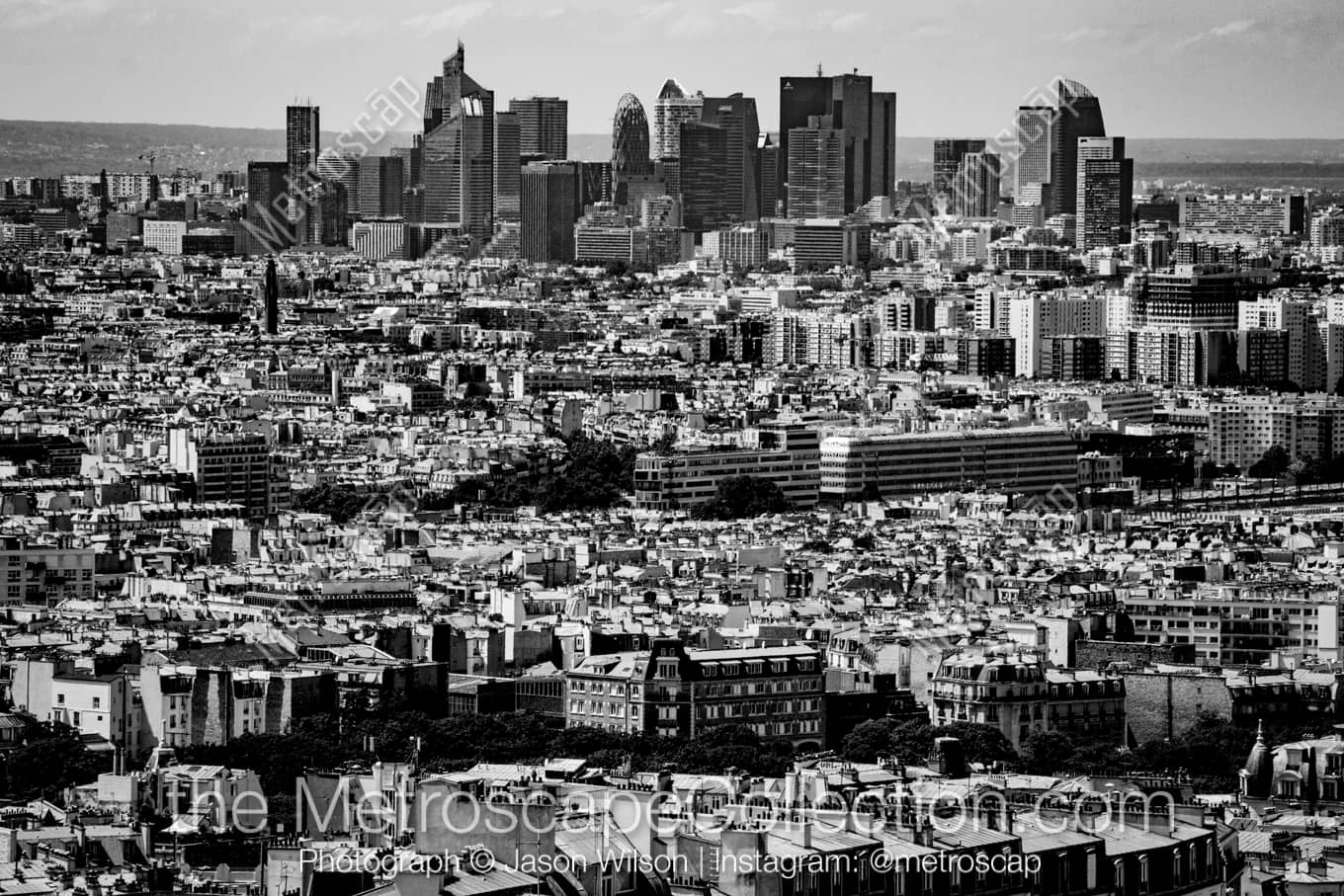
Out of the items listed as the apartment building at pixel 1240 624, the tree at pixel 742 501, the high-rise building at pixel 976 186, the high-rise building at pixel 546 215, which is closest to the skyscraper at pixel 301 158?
the high-rise building at pixel 546 215

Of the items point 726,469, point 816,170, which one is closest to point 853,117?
point 816,170

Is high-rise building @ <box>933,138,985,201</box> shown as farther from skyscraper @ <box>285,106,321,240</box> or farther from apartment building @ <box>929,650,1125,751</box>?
apartment building @ <box>929,650,1125,751</box>

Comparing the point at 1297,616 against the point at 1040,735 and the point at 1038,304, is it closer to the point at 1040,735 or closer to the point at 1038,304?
the point at 1040,735

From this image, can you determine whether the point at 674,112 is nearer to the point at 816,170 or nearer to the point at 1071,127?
the point at 816,170

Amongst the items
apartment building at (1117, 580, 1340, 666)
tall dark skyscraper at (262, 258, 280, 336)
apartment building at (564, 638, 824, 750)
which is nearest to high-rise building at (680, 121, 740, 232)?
tall dark skyscraper at (262, 258, 280, 336)

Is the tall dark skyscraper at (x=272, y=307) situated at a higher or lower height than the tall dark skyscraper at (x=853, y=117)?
lower

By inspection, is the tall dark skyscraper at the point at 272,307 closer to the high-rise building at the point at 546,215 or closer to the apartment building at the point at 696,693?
the high-rise building at the point at 546,215
